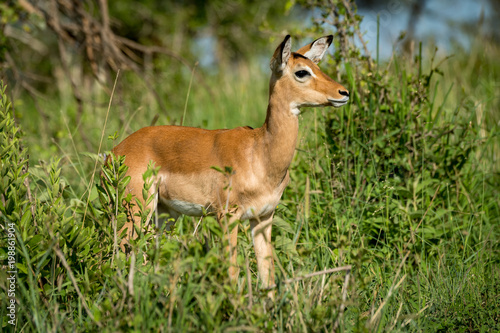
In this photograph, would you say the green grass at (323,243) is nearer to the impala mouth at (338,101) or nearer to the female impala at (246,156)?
the female impala at (246,156)

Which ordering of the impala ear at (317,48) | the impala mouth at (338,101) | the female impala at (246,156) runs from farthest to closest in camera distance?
the impala ear at (317,48), the female impala at (246,156), the impala mouth at (338,101)

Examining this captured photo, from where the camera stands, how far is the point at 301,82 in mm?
3148

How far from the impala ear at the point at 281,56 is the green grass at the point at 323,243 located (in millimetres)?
762

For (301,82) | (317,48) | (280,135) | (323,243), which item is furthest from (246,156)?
(317,48)

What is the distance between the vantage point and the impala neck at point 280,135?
3.17m

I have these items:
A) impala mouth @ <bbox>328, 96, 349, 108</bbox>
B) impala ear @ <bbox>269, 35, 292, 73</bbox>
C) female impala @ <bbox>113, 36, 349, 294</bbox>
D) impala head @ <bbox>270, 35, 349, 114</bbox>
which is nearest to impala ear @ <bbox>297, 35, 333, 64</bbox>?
female impala @ <bbox>113, 36, 349, 294</bbox>

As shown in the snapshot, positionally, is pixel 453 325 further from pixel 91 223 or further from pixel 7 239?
pixel 7 239

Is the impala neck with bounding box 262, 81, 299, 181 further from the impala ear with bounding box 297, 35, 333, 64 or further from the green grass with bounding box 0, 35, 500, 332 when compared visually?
the impala ear with bounding box 297, 35, 333, 64

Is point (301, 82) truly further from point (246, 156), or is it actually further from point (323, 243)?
point (323, 243)

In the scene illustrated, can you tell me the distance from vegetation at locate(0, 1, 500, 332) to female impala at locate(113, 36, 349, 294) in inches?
9.4

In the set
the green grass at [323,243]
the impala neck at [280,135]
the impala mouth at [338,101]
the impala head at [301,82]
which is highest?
the impala head at [301,82]

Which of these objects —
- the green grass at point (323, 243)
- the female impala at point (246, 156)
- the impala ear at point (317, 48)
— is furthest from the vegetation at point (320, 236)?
the impala ear at point (317, 48)

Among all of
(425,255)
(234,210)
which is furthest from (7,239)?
(425,255)

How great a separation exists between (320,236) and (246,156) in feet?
3.09
